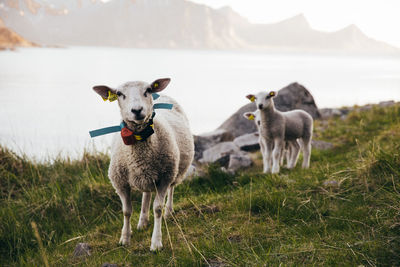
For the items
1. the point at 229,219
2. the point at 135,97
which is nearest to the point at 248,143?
the point at 229,219

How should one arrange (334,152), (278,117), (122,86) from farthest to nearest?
(334,152)
(278,117)
(122,86)

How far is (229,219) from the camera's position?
4.16 metres

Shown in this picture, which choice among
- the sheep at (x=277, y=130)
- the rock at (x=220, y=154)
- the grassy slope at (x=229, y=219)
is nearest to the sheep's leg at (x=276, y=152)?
the sheep at (x=277, y=130)

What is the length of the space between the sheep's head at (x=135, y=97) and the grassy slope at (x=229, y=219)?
1.14 m

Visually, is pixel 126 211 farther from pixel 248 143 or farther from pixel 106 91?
pixel 248 143

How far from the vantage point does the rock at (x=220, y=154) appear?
7.38 m

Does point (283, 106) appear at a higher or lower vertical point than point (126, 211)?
lower

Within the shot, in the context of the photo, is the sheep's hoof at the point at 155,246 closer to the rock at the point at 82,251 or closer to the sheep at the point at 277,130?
the rock at the point at 82,251

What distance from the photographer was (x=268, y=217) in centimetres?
401

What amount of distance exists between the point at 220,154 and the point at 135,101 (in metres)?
4.79

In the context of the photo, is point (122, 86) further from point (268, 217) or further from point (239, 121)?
point (239, 121)

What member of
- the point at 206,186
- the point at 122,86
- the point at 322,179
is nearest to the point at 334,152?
the point at 322,179

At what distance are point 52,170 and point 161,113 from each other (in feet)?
12.8

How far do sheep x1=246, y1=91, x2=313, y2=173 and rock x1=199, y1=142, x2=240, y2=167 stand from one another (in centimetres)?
96
